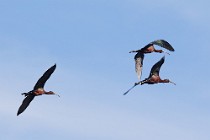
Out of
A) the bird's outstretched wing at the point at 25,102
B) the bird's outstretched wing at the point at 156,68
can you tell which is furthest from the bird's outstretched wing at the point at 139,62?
the bird's outstretched wing at the point at 25,102

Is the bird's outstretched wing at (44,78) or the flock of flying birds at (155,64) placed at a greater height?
the flock of flying birds at (155,64)

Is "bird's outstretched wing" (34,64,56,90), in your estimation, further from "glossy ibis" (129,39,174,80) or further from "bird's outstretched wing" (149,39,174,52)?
"bird's outstretched wing" (149,39,174,52)

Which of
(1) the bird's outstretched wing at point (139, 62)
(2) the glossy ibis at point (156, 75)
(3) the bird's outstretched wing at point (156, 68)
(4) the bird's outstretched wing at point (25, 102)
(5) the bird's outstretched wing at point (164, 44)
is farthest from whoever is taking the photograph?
(3) the bird's outstretched wing at point (156, 68)

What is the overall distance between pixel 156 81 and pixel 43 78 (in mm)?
9047

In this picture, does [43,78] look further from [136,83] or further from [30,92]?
[136,83]

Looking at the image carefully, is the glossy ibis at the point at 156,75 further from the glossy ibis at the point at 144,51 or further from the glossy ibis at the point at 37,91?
the glossy ibis at the point at 37,91

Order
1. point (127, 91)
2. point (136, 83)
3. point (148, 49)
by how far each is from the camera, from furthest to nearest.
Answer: point (148, 49) → point (136, 83) → point (127, 91)

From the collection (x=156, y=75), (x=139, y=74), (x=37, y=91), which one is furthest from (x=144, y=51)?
(x=37, y=91)

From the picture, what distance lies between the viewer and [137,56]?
50375mm

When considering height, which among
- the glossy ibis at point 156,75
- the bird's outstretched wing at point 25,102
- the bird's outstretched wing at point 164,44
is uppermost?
the bird's outstretched wing at point 164,44

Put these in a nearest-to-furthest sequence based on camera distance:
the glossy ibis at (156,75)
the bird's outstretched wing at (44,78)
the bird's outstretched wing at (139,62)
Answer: the bird's outstretched wing at (44,78) → the bird's outstretched wing at (139,62) → the glossy ibis at (156,75)

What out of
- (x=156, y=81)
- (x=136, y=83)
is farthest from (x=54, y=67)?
(x=156, y=81)

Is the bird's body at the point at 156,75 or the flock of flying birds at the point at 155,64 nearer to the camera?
the flock of flying birds at the point at 155,64

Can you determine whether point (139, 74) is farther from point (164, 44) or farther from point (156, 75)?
point (156, 75)
